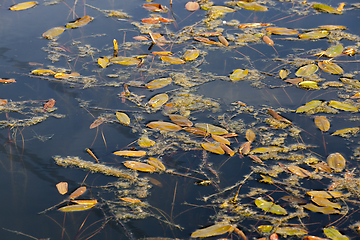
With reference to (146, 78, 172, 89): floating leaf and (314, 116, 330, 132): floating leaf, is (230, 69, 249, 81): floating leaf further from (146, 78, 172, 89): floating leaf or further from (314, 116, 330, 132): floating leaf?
(314, 116, 330, 132): floating leaf

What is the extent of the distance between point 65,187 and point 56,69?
0.97 meters

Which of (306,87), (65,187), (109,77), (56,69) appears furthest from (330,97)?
(56,69)

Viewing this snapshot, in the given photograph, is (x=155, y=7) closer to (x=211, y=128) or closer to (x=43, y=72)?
(x=43, y=72)

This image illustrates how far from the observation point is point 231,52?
2.19 meters

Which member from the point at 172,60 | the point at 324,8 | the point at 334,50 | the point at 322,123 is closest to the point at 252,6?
the point at 324,8

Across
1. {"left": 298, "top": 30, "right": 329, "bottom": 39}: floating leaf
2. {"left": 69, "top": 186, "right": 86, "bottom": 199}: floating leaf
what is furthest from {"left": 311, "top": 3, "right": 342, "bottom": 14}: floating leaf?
{"left": 69, "top": 186, "right": 86, "bottom": 199}: floating leaf

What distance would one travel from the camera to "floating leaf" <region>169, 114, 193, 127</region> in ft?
5.48

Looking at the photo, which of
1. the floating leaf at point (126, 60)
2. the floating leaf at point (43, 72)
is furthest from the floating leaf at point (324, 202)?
the floating leaf at point (43, 72)

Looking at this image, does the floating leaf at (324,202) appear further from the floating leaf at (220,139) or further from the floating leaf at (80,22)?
the floating leaf at (80,22)

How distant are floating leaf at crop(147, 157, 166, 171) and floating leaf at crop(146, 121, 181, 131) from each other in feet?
0.70

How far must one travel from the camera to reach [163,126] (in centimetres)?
166

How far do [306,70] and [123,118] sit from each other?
4.08 ft

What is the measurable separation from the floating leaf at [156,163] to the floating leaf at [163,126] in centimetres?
21

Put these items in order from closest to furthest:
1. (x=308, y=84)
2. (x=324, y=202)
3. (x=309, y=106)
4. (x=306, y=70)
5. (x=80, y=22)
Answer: (x=324, y=202)
(x=309, y=106)
(x=308, y=84)
(x=306, y=70)
(x=80, y=22)
